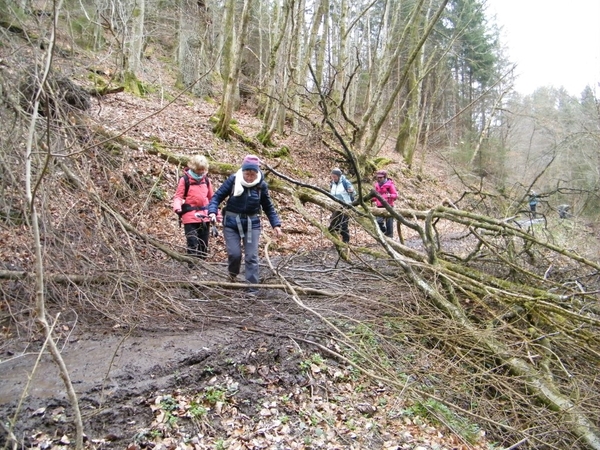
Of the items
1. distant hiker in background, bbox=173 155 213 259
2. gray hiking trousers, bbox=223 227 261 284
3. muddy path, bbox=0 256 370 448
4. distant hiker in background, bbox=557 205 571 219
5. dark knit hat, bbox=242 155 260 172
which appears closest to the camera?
muddy path, bbox=0 256 370 448

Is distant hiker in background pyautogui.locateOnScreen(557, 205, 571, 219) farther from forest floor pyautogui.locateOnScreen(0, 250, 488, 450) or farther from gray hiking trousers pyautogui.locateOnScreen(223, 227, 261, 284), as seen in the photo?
gray hiking trousers pyautogui.locateOnScreen(223, 227, 261, 284)

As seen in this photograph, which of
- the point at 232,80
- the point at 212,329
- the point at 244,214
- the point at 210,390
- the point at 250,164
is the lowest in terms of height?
the point at 210,390

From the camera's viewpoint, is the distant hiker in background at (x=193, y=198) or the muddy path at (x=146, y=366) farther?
the distant hiker in background at (x=193, y=198)

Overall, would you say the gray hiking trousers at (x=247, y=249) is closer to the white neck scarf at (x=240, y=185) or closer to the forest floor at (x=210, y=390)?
the white neck scarf at (x=240, y=185)

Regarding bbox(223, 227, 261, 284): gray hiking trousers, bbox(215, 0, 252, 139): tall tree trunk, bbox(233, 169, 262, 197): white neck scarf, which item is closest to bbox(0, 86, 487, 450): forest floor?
bbox(223, 227, 261, 284): gray hiking trousers

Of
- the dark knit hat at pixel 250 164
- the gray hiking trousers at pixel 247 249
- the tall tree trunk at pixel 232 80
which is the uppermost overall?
the tall tree trunk at pixel 232 80

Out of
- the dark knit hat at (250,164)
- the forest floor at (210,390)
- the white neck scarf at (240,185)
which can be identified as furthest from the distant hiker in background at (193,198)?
the forest floor at (210,390)

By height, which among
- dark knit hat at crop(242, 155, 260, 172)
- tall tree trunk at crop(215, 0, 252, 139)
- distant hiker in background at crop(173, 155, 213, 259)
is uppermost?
tall tree trunk at crop(215, 0, 252, 139)

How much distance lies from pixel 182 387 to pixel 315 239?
19.5ft

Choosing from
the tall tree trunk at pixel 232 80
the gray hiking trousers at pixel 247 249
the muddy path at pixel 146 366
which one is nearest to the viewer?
the muddy path at pixel 146 366

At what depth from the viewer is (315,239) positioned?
8992 mm

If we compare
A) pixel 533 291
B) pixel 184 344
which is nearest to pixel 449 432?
pixel 533 291

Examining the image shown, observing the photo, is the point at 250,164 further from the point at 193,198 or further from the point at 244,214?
the point at 193,198

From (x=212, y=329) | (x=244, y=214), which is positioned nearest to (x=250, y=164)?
(x=244, y=214)
